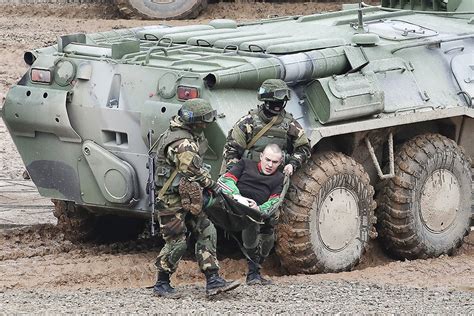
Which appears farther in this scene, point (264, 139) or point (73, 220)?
point (73, 220)

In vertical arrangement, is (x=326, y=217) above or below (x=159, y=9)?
below

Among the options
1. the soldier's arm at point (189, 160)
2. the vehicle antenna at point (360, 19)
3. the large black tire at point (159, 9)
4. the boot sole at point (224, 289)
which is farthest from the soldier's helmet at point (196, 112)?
the large black tire at point (159, 9)

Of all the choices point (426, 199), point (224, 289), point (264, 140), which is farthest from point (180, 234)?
point (426, 199)

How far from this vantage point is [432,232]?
39.9 ft

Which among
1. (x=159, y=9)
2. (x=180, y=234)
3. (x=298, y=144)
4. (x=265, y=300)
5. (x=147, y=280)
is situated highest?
(x=298, y=144)

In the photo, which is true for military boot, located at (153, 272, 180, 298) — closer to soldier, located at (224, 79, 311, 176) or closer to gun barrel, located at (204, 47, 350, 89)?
soldier, located at (224, 79, 311, 176)

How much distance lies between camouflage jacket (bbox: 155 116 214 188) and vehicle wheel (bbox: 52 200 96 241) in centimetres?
243

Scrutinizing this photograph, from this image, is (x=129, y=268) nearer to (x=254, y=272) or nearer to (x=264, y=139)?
(x=254, y=272)

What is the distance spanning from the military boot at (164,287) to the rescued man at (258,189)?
691mm

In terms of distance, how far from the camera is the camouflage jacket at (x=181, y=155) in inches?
388

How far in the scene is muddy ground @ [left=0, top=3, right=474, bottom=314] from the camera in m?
9.59

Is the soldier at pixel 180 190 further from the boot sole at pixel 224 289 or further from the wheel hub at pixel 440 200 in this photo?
the wheel hub at pixel 440 200

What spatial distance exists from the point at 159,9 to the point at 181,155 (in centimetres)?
1280

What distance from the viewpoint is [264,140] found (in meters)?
10.6
